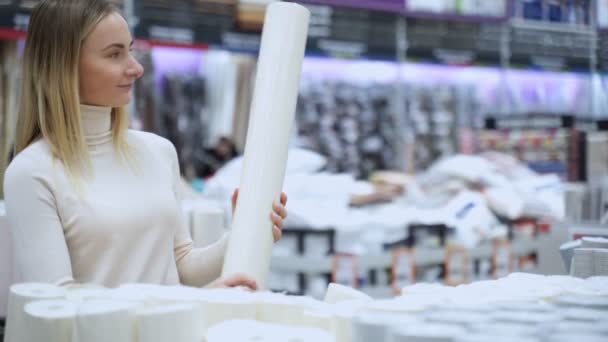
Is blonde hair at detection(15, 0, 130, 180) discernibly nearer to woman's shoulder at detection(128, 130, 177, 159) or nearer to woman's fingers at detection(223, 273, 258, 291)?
woman's shoulder at detection(128, 130, 177, 159)

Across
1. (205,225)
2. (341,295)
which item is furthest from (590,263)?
(205,225)

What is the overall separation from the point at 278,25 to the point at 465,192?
11.3ft

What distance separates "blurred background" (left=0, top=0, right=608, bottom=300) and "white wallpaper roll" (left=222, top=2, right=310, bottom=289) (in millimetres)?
595

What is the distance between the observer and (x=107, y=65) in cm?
171

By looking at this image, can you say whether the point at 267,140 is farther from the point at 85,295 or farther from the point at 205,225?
the point at 205,225

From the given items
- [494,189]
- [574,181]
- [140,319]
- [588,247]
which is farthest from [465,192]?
[140,319]

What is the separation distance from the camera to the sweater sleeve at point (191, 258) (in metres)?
1.88

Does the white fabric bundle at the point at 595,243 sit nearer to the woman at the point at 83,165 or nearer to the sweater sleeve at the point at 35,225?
the woman at the point at 83,165

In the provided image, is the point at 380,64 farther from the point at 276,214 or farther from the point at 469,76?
the point at 276,214

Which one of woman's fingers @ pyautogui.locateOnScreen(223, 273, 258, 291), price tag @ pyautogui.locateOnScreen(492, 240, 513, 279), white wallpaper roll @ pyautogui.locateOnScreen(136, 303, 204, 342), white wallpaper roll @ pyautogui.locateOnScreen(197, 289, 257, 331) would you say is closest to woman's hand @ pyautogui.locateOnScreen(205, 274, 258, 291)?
woman's fingers @ pyautogui.locateOnScreen(223, 273, 258, 291)

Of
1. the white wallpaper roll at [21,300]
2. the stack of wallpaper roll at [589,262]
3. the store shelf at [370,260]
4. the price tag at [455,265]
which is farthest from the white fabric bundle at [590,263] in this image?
the price tag at [455,265]

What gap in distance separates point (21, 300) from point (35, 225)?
0.48 meters

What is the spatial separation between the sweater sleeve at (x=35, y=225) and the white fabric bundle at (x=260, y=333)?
0.53 metres

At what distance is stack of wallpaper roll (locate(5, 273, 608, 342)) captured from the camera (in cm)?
95
